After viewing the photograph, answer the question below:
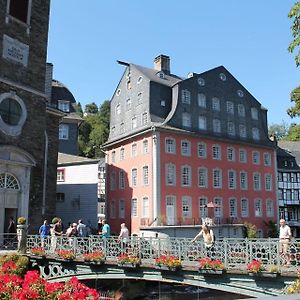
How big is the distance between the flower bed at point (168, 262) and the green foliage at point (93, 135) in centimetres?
5228

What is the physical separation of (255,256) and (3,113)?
1499cm

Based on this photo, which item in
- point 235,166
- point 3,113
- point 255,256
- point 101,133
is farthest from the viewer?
point 101,133

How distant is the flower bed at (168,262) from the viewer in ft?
43.8

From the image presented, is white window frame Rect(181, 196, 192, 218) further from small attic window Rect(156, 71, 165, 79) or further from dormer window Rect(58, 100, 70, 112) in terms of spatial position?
dormer window Rect(58, 100, 70, 112)

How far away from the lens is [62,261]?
17094 mm

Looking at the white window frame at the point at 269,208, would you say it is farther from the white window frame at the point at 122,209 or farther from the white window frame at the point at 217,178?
the white window frame at the point at 122,209

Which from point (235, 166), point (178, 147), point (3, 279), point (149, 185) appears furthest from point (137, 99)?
point (3, 279)

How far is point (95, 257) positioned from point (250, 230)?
2501 cm

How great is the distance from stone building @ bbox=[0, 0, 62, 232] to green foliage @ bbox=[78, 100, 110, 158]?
4113 centimetres

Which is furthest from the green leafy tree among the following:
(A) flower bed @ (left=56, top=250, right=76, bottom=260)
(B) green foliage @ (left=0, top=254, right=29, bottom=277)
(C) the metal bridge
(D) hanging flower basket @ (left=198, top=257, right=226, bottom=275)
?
(D) hanging flower basket @ (left=198, top=257, right=226, bottom=275)

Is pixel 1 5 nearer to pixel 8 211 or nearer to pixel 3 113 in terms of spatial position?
pixel 3 113

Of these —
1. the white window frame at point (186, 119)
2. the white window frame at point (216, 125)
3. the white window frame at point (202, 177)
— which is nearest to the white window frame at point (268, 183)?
the white window frame at point (216, 125)

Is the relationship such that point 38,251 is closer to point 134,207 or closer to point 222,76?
point 134,207

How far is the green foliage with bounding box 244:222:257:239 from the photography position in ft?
124
